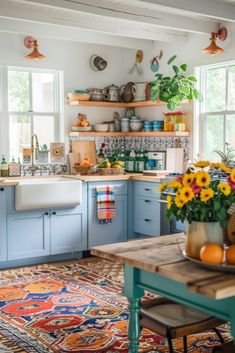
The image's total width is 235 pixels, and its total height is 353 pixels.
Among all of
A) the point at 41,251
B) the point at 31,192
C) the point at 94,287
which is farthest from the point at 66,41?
the point at 94,287

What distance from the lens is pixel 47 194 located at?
5.60 m

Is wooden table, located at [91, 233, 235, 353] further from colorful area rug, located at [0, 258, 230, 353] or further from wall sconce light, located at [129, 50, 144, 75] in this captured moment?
wall sconce light, located at [129, 50, 144, 75]

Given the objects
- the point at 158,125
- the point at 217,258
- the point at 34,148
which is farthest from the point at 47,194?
the point at 217,258

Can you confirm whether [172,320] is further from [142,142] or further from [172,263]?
[142,142]

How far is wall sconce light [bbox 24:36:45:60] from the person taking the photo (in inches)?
233

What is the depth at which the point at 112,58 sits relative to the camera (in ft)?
23.2

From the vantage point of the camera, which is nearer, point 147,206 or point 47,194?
point 47,194

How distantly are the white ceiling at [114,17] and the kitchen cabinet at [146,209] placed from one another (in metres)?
1.83

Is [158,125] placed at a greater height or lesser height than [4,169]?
greater

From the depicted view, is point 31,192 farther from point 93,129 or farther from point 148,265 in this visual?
point 148,265

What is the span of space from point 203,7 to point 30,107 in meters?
2.59

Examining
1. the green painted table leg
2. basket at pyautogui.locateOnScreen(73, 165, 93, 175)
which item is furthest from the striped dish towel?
the green painted table leg

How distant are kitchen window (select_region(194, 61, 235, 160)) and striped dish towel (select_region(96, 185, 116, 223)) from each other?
1.18 metres

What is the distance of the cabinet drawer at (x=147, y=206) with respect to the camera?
19.9 feet
